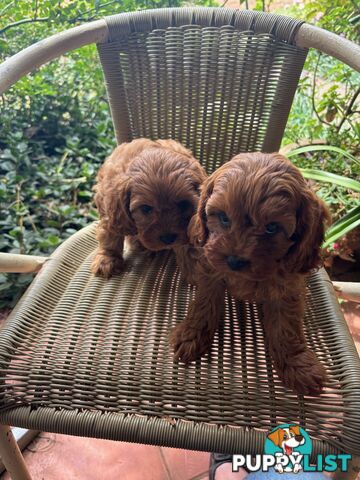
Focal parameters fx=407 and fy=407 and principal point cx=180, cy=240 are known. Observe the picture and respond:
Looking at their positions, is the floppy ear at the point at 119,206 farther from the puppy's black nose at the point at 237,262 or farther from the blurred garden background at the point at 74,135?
the blurred garden background at the point at 74,135

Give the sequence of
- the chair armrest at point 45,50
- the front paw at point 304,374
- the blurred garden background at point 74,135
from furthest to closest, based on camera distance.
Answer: the blurred garden background at point 74,135 < the chair armrest at point 45,50 < the front paw at point 304,374

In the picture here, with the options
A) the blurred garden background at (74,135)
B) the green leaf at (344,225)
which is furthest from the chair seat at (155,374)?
the blurred garden background at (74,135)

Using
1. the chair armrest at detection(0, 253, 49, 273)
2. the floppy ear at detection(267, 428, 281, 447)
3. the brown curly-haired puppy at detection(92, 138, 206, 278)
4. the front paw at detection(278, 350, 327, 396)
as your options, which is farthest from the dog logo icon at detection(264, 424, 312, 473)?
the chair armrest at detection(0, 253, 49, 273)

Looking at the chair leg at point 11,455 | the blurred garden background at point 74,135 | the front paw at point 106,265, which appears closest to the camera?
the chair leg at point 11,455

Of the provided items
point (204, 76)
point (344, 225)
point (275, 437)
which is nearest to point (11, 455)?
point (275, 437)

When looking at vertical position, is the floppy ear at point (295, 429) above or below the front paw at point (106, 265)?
above

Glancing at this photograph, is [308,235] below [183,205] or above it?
above

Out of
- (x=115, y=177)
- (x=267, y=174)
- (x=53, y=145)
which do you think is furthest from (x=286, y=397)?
(x=53, y=145)

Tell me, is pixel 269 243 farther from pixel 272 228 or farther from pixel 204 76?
pixel 204 76
